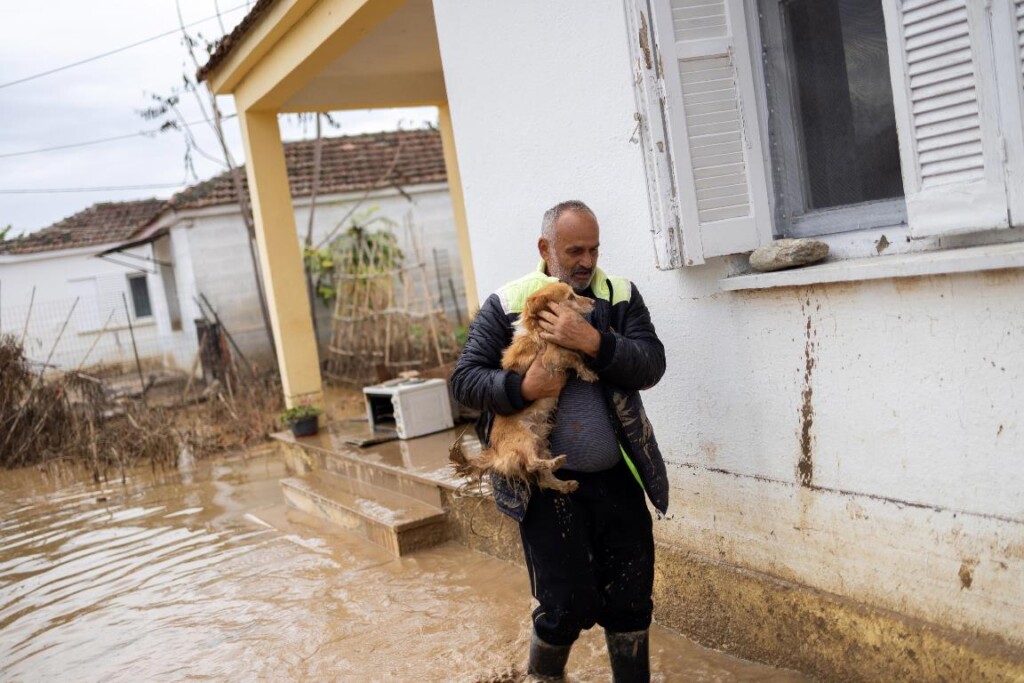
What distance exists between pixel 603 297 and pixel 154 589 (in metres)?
4.50

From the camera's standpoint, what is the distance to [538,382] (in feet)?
10.2

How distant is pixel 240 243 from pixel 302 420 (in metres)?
10.3

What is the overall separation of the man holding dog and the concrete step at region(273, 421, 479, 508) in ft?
8.92

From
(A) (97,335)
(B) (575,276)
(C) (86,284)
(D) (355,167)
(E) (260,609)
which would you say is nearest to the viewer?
(B) (575,276)

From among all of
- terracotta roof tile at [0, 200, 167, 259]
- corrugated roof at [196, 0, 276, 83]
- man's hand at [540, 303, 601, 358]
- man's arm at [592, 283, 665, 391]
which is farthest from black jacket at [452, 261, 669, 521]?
terracotta roof tile at [0, 200, 167, 259]

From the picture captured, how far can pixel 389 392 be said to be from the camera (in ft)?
26.5

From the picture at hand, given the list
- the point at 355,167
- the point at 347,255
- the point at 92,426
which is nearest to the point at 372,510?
the point at 92,426

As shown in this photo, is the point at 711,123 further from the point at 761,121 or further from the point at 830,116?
the point at 830,116

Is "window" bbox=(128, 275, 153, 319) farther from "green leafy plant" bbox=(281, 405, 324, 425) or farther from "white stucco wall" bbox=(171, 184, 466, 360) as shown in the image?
"green leafy plant" bbox=(281, 405, 324, 425)

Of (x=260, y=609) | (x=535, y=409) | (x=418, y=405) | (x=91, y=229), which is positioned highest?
(x=91, y=229)

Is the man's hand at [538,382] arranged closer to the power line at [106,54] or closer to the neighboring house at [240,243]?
the neighboring house at [240,243]

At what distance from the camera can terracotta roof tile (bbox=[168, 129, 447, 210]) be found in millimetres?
19031

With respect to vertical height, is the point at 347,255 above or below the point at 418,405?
above

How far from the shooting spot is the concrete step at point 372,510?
617 cm
